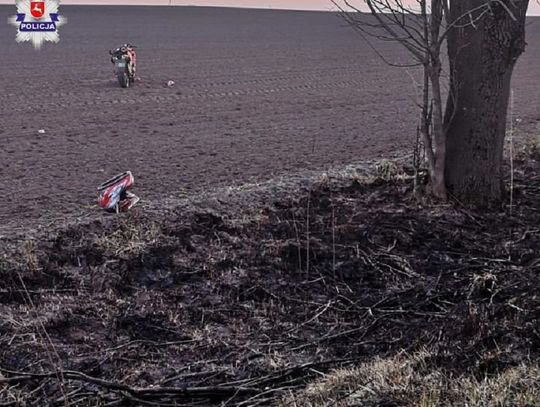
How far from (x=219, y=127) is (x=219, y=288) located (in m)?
6.15

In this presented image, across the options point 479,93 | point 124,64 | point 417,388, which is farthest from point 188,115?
point 417,388

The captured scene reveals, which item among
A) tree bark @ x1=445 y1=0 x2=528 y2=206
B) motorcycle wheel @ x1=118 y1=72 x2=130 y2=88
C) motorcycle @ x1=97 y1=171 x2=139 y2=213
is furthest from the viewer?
motorcycle wheel @ x1=118 y1=72 x2=130 y2=88

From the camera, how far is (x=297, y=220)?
747 cm

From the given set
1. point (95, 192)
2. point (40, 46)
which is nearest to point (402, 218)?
point (95, 192)

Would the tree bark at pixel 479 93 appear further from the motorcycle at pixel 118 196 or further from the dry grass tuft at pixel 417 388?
the dry grass tuft at pixel 417 388

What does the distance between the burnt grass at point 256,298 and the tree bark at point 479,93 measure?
33cm

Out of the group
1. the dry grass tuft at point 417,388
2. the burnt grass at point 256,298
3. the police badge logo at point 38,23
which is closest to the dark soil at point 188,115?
the police badge logo at point 38,23

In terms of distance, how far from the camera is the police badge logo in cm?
2100

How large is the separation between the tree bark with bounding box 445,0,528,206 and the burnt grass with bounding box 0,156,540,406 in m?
0.33

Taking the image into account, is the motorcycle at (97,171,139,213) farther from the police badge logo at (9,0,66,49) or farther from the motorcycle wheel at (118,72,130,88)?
the police badge logo at (9,0,66,49)

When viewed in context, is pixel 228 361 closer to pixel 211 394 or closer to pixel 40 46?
pixel 211 394

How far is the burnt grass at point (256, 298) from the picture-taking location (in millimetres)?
4863

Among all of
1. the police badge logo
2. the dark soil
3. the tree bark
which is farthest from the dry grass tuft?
the police badge logo

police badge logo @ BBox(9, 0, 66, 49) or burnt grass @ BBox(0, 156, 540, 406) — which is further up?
police badge logo @ BBox(9, 0, 66, 49)
